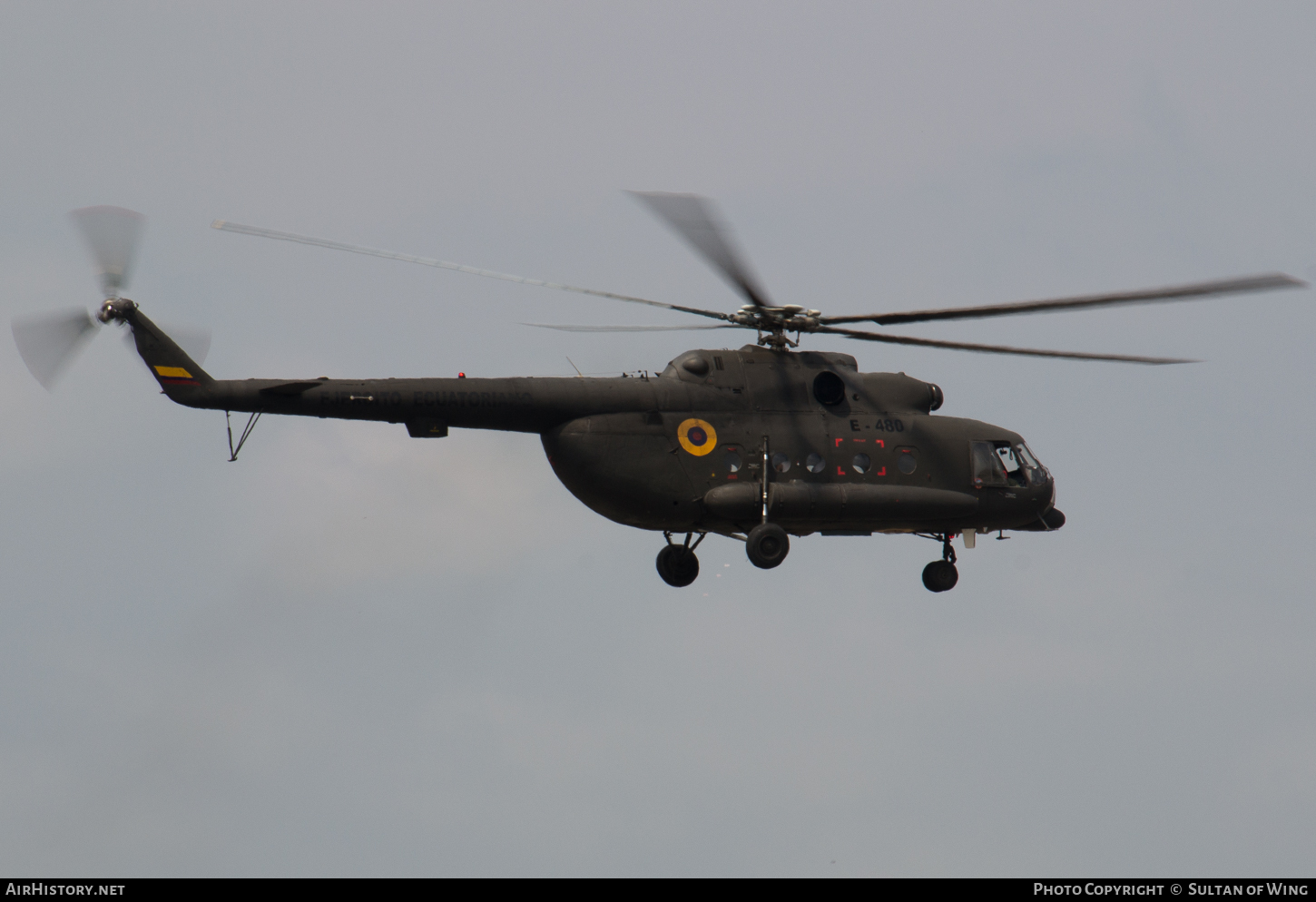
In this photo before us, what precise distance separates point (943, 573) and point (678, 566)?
665cm

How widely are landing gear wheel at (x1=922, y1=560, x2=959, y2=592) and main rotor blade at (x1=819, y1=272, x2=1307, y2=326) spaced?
6547mm

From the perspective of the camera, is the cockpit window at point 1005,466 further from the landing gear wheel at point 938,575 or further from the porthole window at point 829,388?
the porthole window at point 829,388

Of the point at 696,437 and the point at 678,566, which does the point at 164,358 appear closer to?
the point at 696,437

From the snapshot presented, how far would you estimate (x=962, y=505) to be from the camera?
36.7m

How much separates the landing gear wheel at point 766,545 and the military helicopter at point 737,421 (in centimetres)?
3

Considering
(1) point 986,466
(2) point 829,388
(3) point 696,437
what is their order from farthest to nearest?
(1) point 986,466
(2) point 829,388
(3) point 696,437

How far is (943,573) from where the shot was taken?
38125mm

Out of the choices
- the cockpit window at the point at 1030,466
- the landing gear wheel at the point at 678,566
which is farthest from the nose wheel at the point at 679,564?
the cockpit window at the point at 1030,466

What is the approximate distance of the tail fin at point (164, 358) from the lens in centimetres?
3138

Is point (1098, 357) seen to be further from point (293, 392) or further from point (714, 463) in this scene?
point (293, 392)

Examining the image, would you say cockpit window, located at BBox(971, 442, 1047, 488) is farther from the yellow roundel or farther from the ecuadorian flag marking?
the ecuadorian flag marking

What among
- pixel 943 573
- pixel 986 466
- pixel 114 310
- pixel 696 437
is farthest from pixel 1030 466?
pixel 114 310
